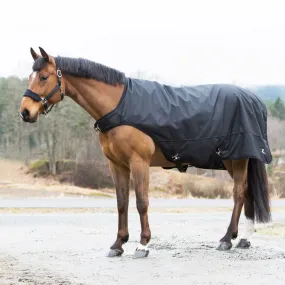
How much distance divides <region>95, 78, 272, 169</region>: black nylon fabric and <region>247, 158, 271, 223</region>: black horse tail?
1.18 feet

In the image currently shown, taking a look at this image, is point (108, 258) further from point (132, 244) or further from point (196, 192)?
point (196, 192)

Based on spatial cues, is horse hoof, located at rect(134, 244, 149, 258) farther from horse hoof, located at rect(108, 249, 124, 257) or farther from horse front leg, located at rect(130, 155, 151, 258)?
horse hoof, located at rect(108, 249, 124, 257)

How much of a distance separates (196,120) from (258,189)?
1637 mm

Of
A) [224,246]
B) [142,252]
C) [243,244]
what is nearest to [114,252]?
[142,252]

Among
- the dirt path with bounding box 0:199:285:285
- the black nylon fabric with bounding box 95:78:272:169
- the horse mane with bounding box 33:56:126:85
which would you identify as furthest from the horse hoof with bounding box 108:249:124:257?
the horse mane with bounding box 33:56:126:85

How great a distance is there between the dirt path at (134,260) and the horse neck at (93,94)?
1.99 m

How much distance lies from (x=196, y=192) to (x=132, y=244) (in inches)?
912

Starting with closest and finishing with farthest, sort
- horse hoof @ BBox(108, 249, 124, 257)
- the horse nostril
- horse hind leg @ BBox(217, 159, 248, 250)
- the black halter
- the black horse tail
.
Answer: the horse nostril → the black halter → horse hoof @ BBox(108, 249, 124, 257) → horse hind leg @ BBox(217, 159, 248, 250) → the black horse tail

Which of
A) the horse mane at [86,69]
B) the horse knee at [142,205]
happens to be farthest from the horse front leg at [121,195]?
the horse mane at [86,69]

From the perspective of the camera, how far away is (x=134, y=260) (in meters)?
8.32

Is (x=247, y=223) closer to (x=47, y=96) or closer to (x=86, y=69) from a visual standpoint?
(x=86, y=69)

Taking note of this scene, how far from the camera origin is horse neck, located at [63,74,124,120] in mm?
8695

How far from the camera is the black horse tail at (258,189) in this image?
9789mm

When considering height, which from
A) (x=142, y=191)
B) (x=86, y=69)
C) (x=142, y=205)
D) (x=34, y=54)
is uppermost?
(x=34, y=54)
